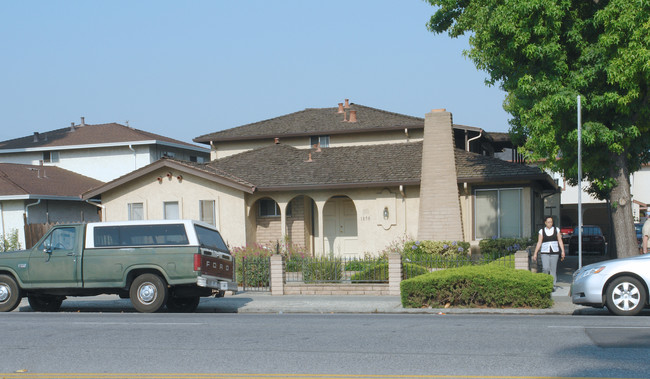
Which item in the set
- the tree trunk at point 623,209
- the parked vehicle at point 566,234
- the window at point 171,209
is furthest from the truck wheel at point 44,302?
the parked vehicle at point 566,234

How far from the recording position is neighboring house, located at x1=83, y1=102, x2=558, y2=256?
986 inches

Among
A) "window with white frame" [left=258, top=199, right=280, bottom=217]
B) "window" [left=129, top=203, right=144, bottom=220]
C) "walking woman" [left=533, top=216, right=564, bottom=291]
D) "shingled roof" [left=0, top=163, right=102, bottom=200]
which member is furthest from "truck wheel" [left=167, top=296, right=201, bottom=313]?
"shingled roof" [left=0, top=163, right=102, bottom=200]

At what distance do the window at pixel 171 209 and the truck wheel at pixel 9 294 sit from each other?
11384 mm

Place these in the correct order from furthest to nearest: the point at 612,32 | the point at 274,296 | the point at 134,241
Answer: the point at 274,296 < the point at 612,32 < the point at 134,241

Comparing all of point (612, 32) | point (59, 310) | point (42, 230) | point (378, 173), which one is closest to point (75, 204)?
point (42, 230)

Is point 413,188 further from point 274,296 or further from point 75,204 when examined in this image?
point 75,204

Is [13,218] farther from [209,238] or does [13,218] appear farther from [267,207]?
[209,238]

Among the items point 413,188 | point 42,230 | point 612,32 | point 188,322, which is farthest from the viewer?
point 42,230

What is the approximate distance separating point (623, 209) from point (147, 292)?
41.6 feet

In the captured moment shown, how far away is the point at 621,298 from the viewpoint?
1375 cm

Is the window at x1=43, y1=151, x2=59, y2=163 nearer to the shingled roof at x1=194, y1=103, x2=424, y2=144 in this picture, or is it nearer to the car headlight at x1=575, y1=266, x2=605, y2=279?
the shingled roof at x1=194, y1=103, x2=424, y2=144

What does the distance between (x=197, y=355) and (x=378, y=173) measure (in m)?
18.4

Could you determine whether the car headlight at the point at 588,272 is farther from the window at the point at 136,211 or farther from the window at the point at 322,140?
the window at the point at 322,140

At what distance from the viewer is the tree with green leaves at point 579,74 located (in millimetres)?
17672
